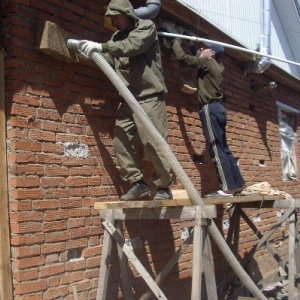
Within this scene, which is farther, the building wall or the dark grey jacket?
the dark grey jacket

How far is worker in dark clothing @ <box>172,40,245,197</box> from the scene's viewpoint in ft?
18.7

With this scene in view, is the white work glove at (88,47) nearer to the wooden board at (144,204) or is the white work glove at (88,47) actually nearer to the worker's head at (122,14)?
the worker's head at (122,14)

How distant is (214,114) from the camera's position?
5.76m

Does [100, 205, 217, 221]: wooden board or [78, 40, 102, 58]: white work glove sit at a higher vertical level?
[78, 40, 102, 58]: white work glove

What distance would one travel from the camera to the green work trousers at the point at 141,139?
4.38m

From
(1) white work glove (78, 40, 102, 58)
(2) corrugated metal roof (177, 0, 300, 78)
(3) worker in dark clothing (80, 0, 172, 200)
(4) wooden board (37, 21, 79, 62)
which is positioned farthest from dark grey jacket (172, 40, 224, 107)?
(1) white work glove (78, 40, 102, 58)

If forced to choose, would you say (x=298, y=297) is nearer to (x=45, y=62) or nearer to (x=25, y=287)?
(x=25, y=287)

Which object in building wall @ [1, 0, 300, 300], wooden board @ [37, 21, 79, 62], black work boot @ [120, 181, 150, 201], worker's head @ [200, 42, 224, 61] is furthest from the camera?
worker's head @ [200, 42, 224, 61]

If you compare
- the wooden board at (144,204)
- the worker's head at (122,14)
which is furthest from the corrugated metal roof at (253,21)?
the wooden board at (144,204)

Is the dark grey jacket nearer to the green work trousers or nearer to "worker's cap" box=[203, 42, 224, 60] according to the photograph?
"worker's cap" box=[203, 42, 224, 60]

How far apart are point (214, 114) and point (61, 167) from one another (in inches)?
80.1

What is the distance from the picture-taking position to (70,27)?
467 cm

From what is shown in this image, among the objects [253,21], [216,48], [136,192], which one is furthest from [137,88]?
[253,21]

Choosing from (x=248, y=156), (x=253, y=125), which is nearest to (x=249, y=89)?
(x=253, y=125)
